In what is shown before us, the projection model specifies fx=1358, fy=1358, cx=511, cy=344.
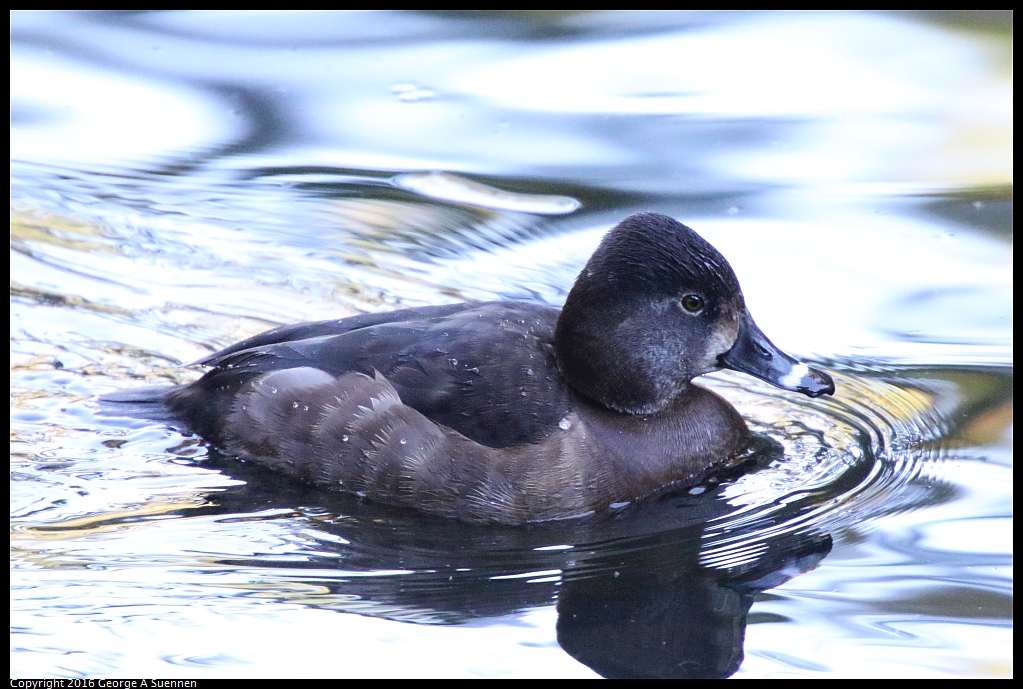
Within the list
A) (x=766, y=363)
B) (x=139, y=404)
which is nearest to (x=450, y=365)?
(x=766, y=363)

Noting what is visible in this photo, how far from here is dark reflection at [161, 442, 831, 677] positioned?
415cm

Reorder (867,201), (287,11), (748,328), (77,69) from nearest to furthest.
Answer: (748,328) < (867,201) < (77,69) < (287,11)

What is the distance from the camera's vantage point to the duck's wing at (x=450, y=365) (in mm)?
4926

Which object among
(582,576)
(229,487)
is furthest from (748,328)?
(229,487)

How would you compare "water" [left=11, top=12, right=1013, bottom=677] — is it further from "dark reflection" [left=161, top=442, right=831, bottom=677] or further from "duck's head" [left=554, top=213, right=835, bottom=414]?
"duck's head" [left=554, top=213, right=835, bottom=414]

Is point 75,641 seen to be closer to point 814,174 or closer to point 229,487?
point 229,487

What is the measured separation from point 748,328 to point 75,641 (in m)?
2.72

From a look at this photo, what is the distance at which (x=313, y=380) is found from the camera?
5.13m

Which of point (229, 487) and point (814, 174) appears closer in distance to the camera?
point (229, 487)

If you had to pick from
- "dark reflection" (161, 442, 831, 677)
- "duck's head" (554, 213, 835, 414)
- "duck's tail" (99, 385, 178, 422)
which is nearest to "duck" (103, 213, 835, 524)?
"duck's head" (554, 213, 835, 414)

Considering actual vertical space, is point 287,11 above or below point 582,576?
above

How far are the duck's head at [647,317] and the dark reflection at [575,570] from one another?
0.48 meters

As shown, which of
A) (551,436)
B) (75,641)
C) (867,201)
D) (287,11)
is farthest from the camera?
(287,11)

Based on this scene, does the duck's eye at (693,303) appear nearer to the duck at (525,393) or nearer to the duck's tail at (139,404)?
the duck at (525,393)
